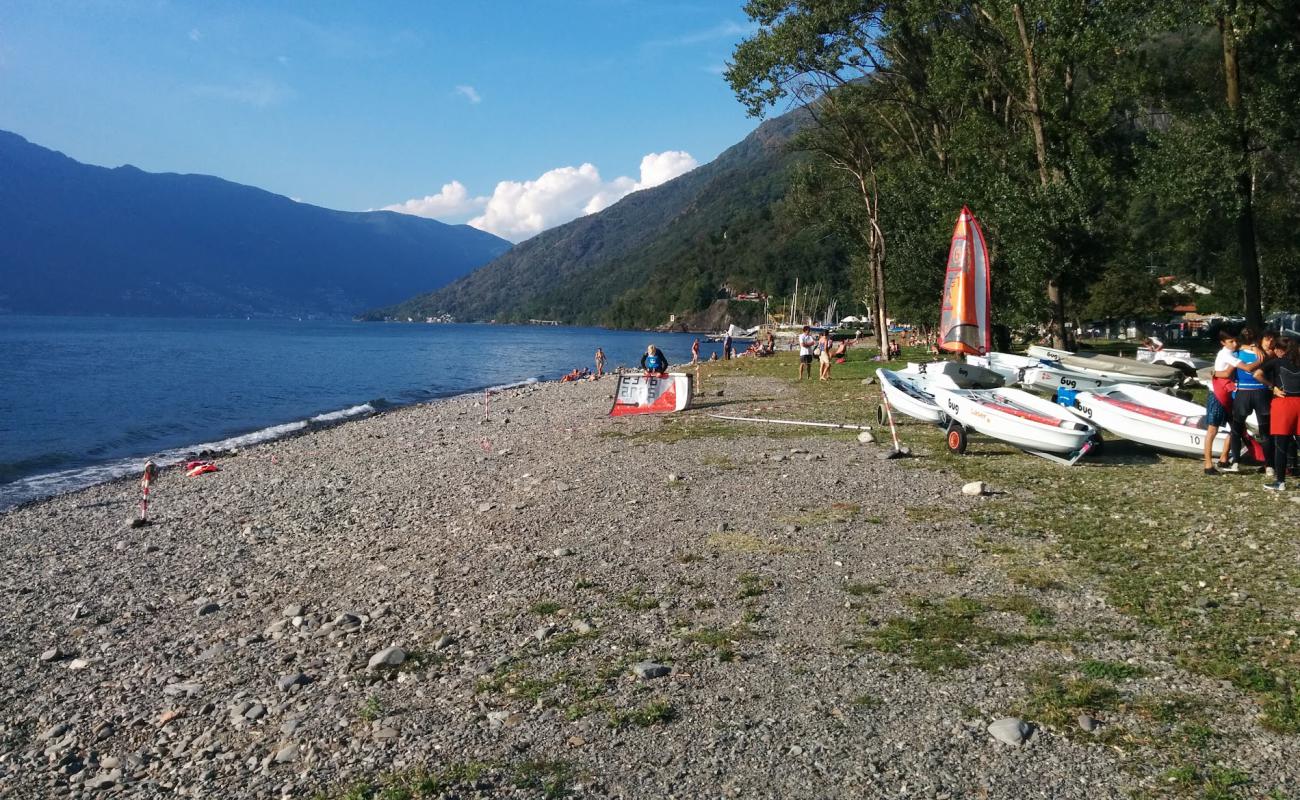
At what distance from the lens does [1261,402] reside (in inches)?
457

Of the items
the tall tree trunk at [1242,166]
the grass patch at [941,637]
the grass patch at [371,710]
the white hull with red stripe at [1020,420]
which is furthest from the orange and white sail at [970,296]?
the tall tree trunk at [1242,166]

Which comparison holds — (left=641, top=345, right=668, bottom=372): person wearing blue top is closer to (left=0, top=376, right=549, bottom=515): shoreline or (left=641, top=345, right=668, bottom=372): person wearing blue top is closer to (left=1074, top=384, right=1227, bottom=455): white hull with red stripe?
(left=1074, top=384, right=1227, bottom=455): white hull with red stripe

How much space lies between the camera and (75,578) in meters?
11.6

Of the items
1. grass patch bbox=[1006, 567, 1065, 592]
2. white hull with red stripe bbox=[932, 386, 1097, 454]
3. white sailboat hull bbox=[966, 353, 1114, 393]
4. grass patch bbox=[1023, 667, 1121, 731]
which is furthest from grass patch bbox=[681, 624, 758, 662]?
white sailboat hull bbox=[966, 353, 1114, 393]

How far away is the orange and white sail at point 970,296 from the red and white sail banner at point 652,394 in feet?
32.2

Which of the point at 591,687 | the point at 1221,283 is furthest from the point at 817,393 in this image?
the point at 1221,283

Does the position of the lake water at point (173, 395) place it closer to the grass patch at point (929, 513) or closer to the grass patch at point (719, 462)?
the grass patch at point (719, 462)

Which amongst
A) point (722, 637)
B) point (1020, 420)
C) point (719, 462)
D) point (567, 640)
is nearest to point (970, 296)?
point (1020, 420)

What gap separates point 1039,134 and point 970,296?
1466 centimetres

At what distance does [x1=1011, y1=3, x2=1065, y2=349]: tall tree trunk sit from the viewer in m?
25.8

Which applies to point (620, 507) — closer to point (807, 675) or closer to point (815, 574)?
point (815, 574)

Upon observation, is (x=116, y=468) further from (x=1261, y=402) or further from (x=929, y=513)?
(x=1261, y=402)

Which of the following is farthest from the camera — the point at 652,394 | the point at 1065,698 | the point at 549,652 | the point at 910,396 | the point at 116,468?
the point at 116,468

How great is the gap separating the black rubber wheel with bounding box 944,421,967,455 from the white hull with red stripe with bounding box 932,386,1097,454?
0.43ft
